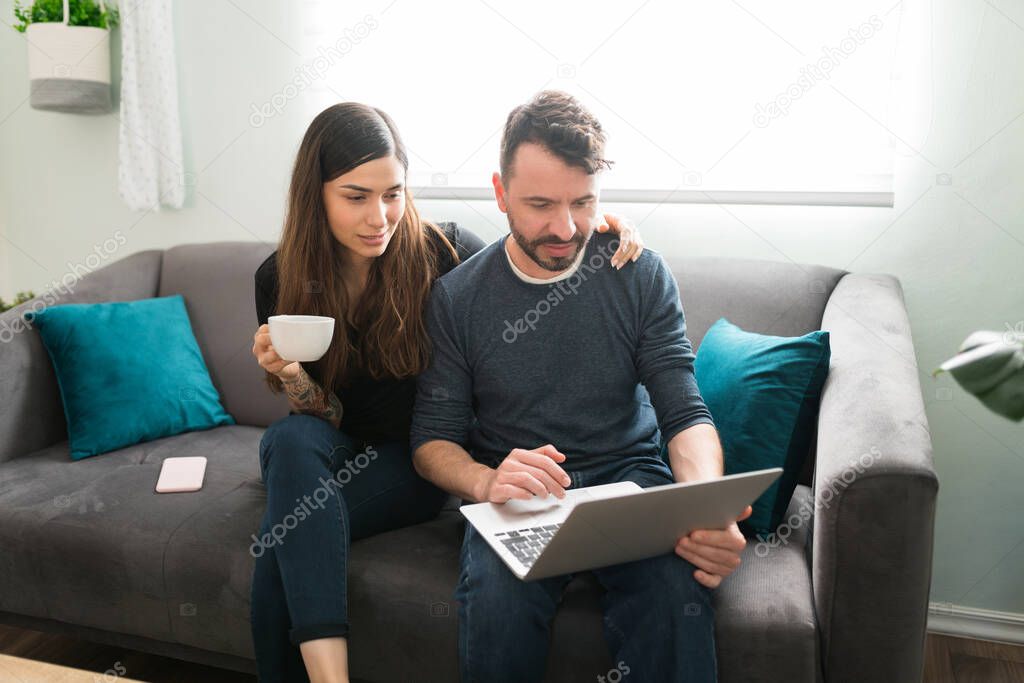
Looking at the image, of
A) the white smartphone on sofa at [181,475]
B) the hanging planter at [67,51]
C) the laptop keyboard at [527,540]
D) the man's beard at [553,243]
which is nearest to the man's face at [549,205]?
the man's beard at [553,243]

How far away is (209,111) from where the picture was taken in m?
2.62

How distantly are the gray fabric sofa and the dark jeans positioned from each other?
2.8 inches

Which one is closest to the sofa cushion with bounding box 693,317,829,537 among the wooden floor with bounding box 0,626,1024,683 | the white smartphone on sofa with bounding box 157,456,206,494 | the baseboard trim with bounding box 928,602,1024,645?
the wooden floor with bounding box 0,626,1024,683

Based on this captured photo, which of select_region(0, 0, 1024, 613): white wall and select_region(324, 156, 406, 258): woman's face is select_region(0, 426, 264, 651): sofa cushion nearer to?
select_region(324, 156, 406, 258): woman's face

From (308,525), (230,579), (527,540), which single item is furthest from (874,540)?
(230,579)

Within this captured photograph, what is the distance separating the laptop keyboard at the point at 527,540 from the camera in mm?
1276

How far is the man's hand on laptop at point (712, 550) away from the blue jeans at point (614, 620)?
18 millimetres

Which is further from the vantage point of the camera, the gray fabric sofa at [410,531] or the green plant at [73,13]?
the green plant at [73,13]

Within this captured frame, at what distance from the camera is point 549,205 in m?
1.50

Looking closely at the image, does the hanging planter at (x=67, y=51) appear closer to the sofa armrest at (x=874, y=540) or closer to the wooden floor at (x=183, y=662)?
the wooden floor at (x=183, y=662)

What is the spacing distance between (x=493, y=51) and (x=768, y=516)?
53.1 inches

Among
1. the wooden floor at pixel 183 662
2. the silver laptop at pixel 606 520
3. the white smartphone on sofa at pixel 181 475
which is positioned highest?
the silver laptop at pixel 606 520

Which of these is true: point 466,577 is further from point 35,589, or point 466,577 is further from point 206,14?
point 206,14

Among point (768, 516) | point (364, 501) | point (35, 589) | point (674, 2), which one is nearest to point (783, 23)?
point (674, 2)
